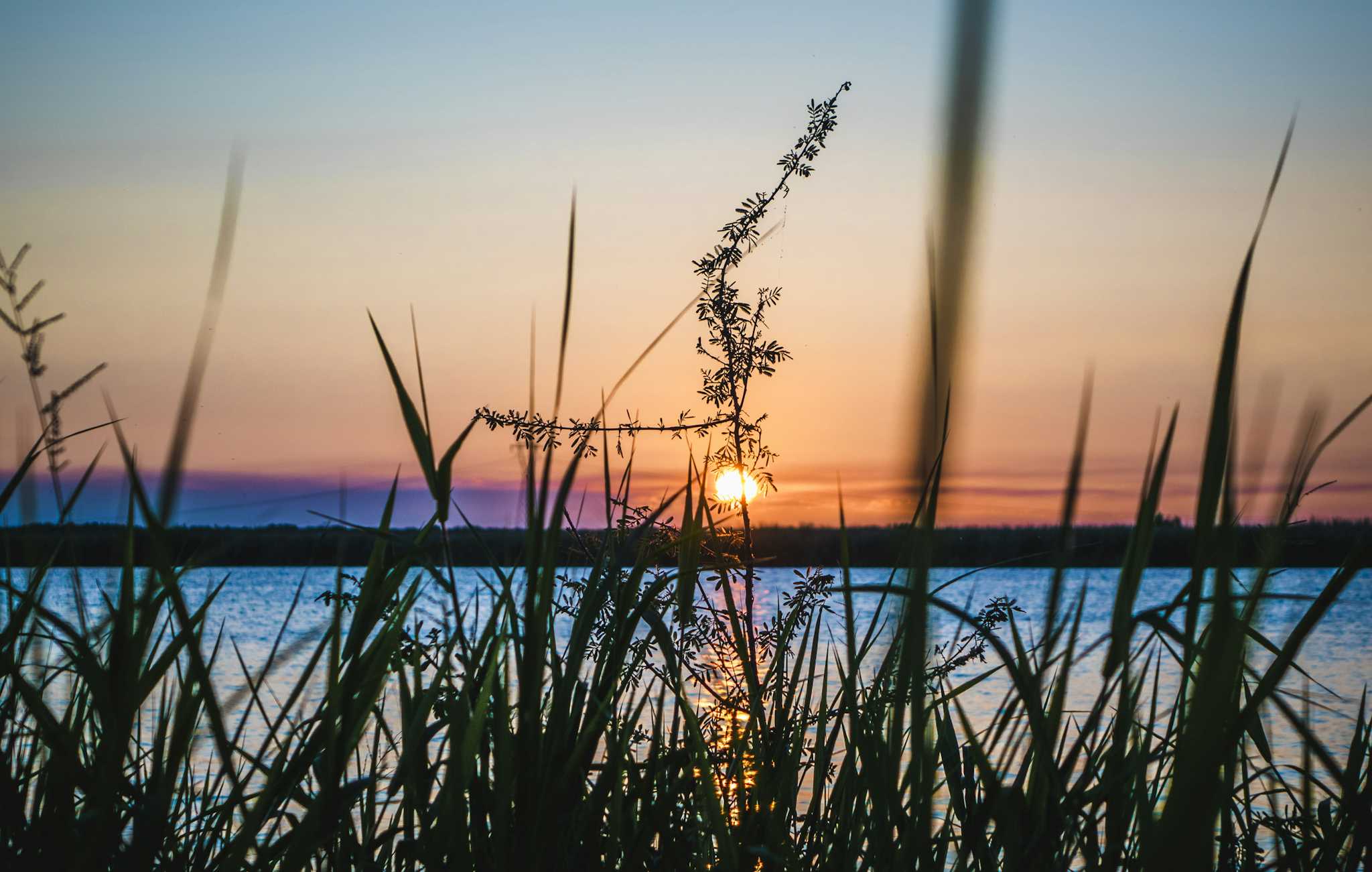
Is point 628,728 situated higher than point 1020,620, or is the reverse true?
point 628,728

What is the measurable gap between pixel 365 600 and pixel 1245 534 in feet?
5.63

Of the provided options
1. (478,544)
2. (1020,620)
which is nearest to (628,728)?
(478,544)

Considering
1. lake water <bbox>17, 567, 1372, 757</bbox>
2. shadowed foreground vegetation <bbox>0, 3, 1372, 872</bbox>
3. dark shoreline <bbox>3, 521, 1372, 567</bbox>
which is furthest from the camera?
lake water <bbox>17, 567, 1372, 757</bbox>

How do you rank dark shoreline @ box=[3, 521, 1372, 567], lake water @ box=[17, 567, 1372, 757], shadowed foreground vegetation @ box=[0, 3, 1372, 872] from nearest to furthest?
shadowed foreground vegetation @ box=[0, 3, 1372, 872], dark shoreline @ box=[3, 521, 1372, 567], lake water @ box=[17, 567, 1372, 757]

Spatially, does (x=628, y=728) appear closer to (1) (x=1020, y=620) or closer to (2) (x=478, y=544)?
(2) (x=478, y=544)

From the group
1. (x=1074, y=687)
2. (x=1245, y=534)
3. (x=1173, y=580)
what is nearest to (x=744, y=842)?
(x=1245, y=534)

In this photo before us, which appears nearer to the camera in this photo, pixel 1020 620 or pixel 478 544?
pixel 478 544

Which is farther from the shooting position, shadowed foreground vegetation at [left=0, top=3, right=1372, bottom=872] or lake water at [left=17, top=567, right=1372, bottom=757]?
lake water at [left=17, top=567, right=1372, bottom=757]

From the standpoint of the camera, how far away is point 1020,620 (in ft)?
39.6

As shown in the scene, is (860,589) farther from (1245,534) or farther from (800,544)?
(800,544)

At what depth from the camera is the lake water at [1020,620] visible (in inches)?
89.9

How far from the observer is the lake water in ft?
7.49

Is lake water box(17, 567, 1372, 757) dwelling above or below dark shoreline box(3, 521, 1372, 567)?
below

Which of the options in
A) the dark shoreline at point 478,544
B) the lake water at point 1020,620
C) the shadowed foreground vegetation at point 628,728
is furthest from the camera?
the lake water at point 1020,620
